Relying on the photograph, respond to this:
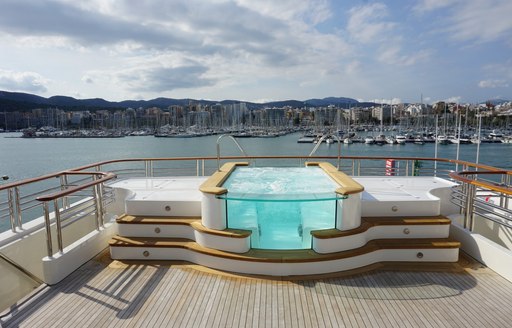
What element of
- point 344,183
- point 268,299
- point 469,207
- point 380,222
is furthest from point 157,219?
point 469,207

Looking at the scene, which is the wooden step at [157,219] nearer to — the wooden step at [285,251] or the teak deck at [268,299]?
the wooden step at [285,251]

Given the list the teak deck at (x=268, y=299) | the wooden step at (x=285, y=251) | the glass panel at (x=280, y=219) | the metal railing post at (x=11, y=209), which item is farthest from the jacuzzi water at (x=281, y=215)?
the metal railing post at (x=11, y=209)

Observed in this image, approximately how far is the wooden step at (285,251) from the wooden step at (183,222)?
0.23 metres

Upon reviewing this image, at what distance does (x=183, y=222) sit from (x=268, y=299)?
1791 millimetres

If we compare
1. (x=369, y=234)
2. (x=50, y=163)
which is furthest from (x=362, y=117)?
(x=369, y=234)

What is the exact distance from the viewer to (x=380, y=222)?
14.8ft

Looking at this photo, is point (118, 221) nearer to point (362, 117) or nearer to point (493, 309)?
point (493, 309)

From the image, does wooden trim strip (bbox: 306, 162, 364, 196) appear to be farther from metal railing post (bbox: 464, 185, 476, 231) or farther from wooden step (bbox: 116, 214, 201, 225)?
wooden step (bbox: 116, 214, 201, 225)

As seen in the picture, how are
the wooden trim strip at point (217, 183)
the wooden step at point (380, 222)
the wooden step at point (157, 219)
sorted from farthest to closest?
the wooden step at point (157, 219) < the wooden trim strip at point (217, 183) < the wooden step at point (380, 222)

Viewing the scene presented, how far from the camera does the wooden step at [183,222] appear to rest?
405 centimetres

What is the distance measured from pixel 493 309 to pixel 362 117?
100 meters

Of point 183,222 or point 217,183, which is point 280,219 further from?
point 183,222

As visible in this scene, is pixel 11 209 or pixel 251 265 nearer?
pixel 251 265

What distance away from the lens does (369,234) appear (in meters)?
4.39
